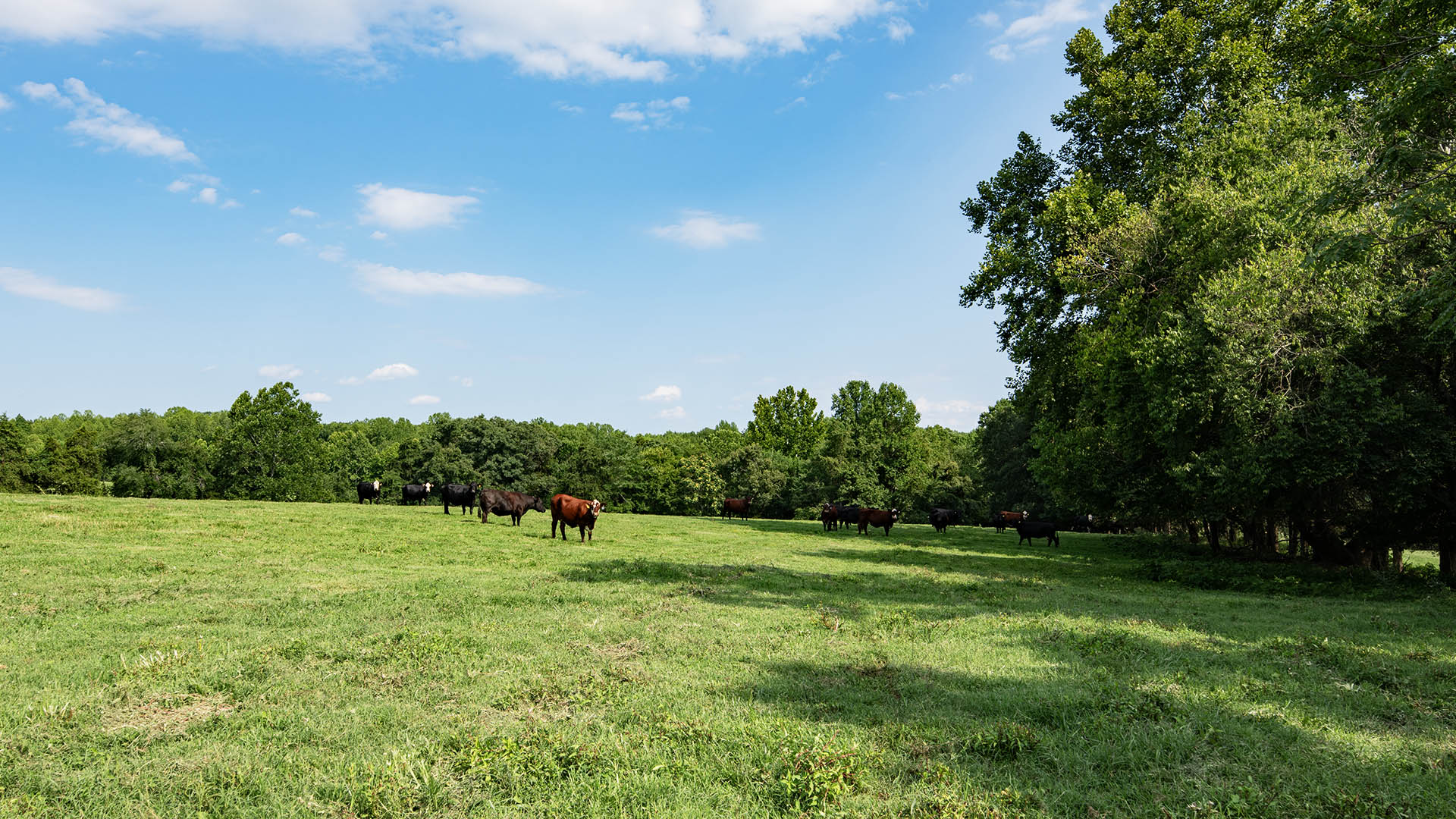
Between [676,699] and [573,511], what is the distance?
19209 millimetres

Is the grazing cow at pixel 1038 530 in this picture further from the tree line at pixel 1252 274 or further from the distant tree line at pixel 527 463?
the distant tree line at pixel 527 463

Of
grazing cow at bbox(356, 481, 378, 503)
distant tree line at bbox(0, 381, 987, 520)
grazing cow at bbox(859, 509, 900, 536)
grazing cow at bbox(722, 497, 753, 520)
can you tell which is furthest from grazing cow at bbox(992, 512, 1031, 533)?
grazing cow at bbox(356, 481, 378, 503)

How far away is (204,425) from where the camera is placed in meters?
121

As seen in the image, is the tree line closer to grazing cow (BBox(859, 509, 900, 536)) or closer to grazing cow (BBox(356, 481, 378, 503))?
grazing cow (BBox(859, 509, 900, 536))

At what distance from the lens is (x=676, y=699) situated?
7668mm

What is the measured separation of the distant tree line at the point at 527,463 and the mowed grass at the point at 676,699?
56731mm

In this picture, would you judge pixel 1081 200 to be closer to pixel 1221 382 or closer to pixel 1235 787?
pixel 1221 382

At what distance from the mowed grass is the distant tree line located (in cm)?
5673

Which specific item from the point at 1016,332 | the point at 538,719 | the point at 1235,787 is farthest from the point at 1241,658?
the point at 1016,332

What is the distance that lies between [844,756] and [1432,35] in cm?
1778

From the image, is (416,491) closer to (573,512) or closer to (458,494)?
(458,494)

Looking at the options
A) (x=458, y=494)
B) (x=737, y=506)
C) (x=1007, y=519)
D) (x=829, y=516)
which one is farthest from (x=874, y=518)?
(x=458, y=494)

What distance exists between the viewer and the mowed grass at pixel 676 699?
217 inches

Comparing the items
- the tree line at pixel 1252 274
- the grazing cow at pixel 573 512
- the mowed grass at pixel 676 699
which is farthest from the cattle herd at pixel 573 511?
the tree line at pixel 1252 274
